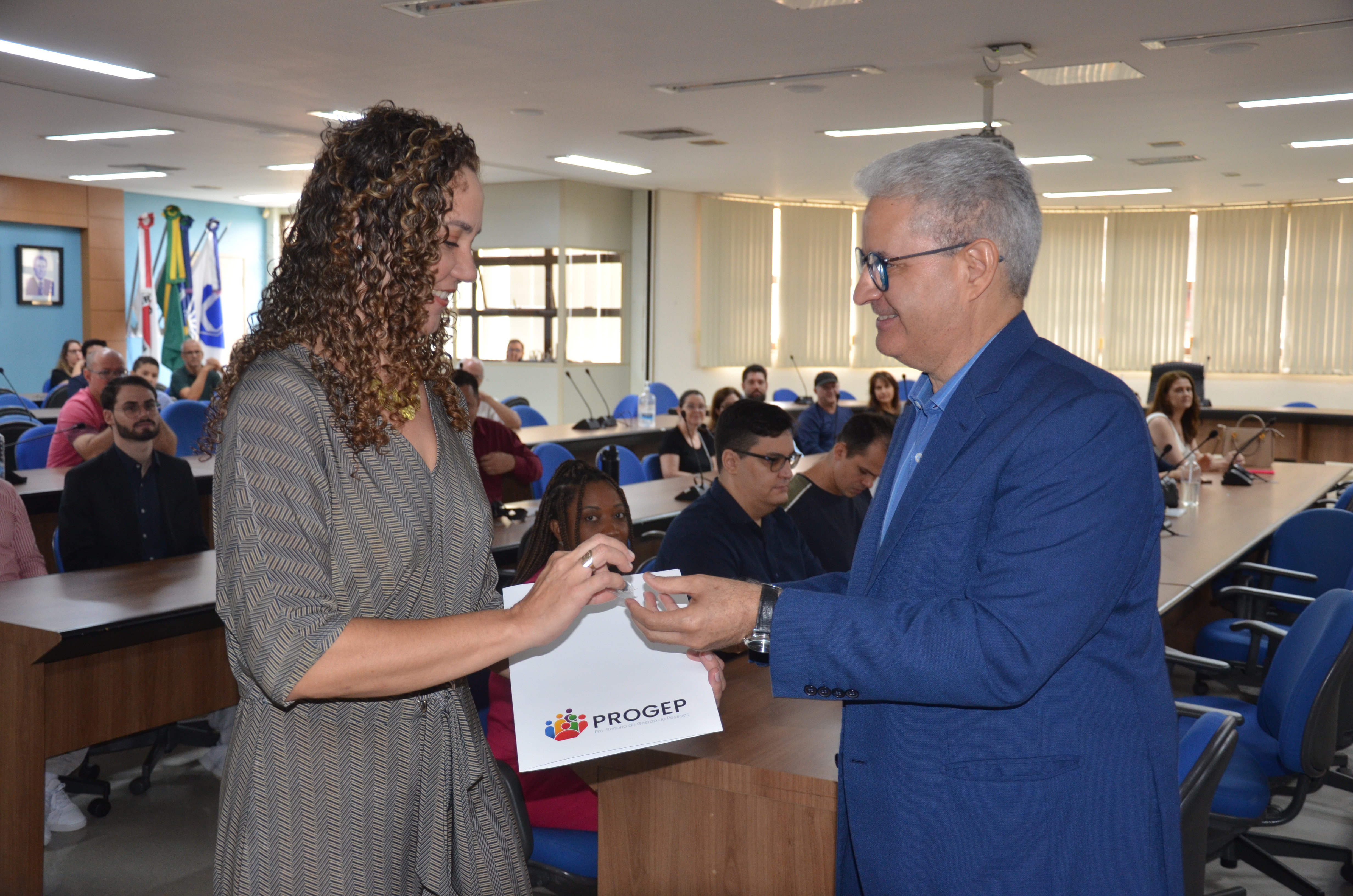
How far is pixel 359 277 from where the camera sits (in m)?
1.21

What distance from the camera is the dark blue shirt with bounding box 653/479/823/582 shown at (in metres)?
3.08

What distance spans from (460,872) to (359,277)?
0.74 metres

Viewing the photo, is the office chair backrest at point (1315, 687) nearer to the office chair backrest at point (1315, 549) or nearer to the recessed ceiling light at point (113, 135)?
the office chair backrest at point (1315, 549)

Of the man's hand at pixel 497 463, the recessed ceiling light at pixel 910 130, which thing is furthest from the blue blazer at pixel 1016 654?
the recessed ceiling light at pixel 910 130

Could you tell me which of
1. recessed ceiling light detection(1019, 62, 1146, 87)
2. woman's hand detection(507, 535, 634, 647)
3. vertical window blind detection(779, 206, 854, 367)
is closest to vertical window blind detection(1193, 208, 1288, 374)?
vertical window blind detection(779, 206, 854, 367)

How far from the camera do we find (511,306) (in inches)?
535

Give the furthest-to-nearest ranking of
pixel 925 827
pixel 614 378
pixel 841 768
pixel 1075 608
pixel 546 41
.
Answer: pixel 614 378, pixel 546 41, pixel 841 768, pixel 925 827, pixel 1075 608

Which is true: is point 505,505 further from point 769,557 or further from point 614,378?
point 614,378

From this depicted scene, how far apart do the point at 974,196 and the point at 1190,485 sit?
5.26 metres

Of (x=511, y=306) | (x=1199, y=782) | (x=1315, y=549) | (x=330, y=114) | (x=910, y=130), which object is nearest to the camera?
(x=1199, y=782)

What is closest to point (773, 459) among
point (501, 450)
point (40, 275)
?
point (501, 450)

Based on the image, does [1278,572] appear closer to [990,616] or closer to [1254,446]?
[1254,446]

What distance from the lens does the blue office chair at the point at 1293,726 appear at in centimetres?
281

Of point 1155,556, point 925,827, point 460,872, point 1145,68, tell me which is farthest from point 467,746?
point 1145,68
